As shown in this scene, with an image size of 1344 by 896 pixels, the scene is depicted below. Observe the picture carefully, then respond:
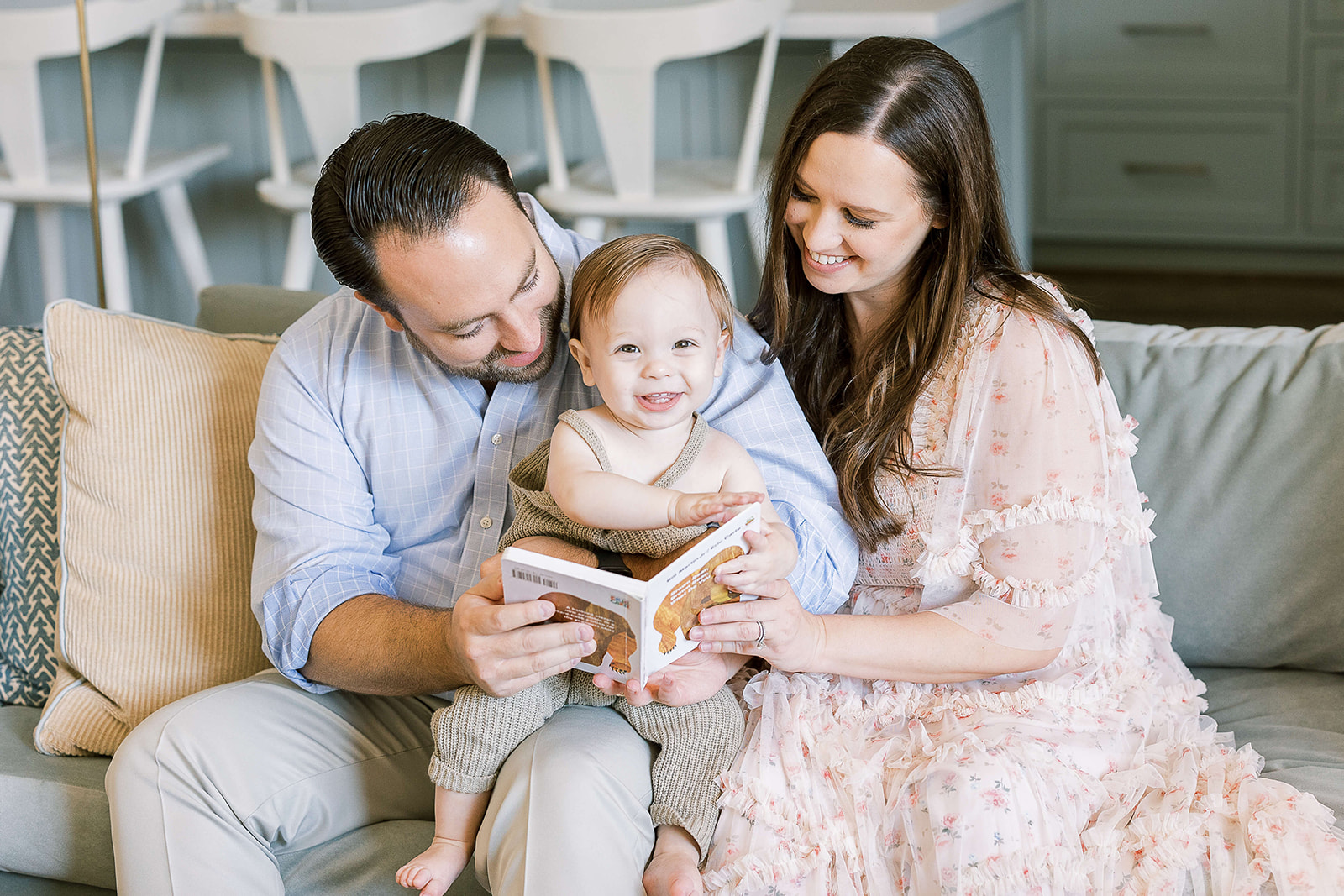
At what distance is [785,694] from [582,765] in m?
0.26

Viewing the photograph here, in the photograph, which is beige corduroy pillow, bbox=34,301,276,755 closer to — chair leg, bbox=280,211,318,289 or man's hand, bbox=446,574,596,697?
man's hand, bbox=446,574,596,697

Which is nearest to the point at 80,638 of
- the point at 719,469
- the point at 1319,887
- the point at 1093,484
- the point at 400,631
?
the point at 400,631

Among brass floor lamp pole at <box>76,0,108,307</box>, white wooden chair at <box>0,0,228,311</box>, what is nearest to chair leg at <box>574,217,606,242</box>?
white wooden chair at <box>0,0,228,311</box>

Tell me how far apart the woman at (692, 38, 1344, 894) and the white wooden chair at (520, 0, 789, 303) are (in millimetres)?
1237

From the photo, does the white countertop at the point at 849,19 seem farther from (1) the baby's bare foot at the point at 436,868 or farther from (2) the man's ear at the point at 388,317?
(1) the baby's bare foot at the point at 436,868

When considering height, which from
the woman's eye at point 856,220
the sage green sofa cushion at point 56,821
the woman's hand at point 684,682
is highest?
the woman's eye at point 856,220

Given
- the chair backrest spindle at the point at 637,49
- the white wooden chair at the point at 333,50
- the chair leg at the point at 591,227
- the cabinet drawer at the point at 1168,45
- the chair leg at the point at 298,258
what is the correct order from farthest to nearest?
1. the cabinet drawer at the point at 1168,45
2. the chair leg at the point at 298,258
3. the chair leg at the point at 591,227
4. the white wooden chair at the point at 333,50
5. the chair backrest spindle at the point at 637,49

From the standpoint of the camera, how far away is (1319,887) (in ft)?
3.80

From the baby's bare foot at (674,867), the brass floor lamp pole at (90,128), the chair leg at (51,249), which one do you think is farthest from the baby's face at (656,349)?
the chair leg at (51,249)

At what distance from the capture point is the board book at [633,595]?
1124 millimetres

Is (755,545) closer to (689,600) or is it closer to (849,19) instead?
(689,600)

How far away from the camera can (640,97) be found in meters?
2.67

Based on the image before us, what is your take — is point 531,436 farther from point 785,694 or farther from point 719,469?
point 785,694

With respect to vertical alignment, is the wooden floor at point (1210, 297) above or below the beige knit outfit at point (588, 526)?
below
